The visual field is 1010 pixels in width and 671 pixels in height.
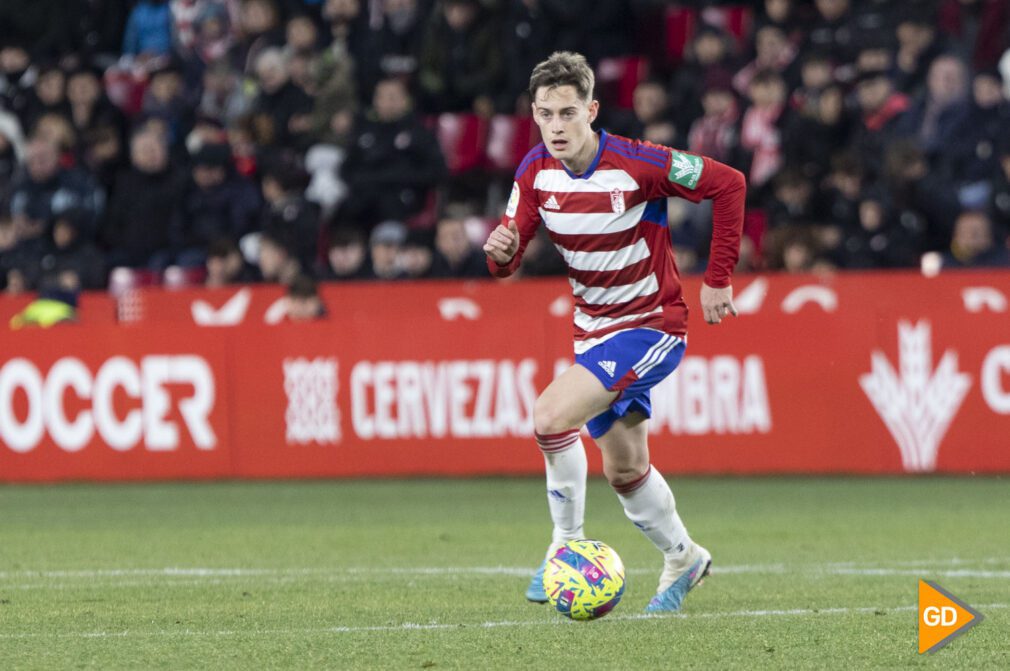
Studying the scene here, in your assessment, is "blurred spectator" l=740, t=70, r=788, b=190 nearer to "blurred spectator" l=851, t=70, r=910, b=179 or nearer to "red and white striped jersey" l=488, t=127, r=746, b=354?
"blurred spectator" l=851, t=70, r=910, b=179

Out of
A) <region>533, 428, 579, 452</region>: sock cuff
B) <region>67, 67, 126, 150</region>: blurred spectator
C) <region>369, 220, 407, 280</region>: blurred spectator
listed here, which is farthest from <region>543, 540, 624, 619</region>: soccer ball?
<region>67, 67, 126, 150</region>: blurred spectator

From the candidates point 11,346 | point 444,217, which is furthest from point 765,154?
point 11,346

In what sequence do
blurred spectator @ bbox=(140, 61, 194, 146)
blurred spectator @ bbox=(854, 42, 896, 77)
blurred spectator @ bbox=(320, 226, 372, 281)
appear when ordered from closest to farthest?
blurred spectator @ bbox=(854, 42, 896, 77) → blurred spectator @ bbox=(320, 226, 372, 281) → blurred spectator @ bbox=(140, 61, 194, 146)

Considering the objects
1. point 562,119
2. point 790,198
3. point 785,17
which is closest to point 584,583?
point 562,119

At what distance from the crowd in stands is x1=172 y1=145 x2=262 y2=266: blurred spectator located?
0.02m

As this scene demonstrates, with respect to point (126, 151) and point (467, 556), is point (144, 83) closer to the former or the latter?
point (126, 151)

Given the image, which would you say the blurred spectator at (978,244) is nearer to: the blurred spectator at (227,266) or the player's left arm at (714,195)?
the blurred spectator at (227,266)

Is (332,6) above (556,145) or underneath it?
above

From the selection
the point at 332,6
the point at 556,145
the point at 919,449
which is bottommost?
the point at 919,449

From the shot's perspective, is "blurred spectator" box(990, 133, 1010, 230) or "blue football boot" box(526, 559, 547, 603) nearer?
"blue football boot" box(526, 559, 547, 603)

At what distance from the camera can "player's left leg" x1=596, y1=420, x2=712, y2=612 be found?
721 centimetres

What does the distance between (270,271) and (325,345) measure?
234cm

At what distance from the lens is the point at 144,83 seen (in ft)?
61.9

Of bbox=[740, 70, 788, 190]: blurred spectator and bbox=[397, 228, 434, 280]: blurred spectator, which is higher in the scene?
bbox=[740, 70, 788, 190]: blurred spectator
